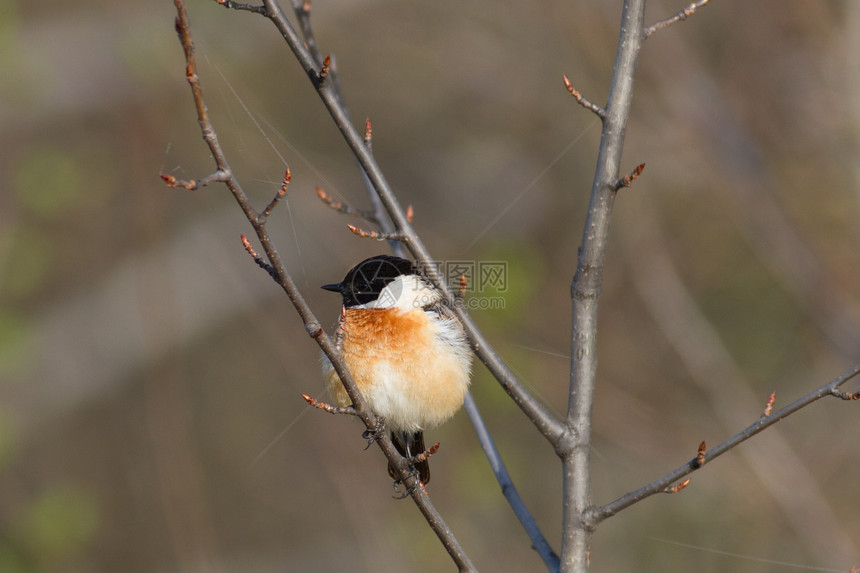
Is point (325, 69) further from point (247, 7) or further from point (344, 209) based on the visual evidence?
point (344, 209)

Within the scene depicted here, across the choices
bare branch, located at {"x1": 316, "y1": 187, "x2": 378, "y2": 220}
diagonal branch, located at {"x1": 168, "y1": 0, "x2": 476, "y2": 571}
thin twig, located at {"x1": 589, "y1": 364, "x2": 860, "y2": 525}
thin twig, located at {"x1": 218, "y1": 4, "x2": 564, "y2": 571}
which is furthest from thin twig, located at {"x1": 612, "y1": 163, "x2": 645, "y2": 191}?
diagonal branch, located at {"x1": 168, "y1": 0, "x2": 476, "y2": 571}

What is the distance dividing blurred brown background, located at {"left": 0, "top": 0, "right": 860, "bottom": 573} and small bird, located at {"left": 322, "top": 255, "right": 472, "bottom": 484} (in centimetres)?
177

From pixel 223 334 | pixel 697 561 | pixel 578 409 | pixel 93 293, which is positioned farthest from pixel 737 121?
pixel 93 293

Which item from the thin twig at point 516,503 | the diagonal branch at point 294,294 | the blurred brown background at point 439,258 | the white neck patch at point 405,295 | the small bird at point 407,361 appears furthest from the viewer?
the blurred brown background at point 439,258

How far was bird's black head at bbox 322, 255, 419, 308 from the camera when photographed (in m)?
3.51

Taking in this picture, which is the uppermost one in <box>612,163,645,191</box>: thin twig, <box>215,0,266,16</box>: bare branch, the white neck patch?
<box>215,0,266,16</box>: bare branch

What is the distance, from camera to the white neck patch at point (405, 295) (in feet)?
10.9

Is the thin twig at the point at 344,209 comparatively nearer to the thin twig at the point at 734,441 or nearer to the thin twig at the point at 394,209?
the thin twig at the point at 394,209

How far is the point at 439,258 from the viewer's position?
6.62 metres

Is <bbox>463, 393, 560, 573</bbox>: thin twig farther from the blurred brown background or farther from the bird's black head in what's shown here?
the blurred brown background

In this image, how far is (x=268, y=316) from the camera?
23.0ft

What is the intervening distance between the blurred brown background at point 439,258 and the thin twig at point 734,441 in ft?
9.09

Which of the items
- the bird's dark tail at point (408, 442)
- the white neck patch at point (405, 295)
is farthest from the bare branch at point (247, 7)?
the bird's dark tail at point (408, 442)

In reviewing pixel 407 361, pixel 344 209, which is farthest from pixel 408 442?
pixel 344 209
